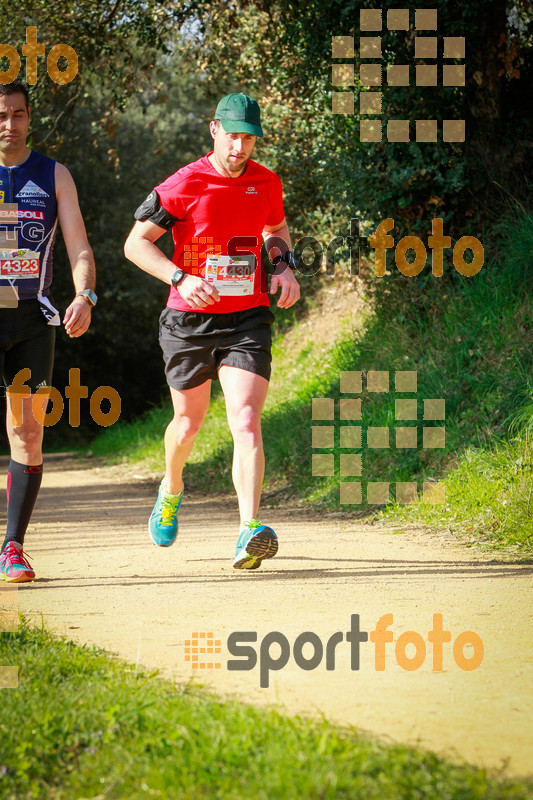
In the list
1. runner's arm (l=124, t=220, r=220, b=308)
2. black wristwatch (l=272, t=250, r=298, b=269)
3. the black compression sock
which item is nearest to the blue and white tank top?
runner's arm (l=124, t=220, r=220, b=308)

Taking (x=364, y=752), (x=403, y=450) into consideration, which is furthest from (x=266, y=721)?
(x=403, y=450)

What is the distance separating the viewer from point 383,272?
413 inches

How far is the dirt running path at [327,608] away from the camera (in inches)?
111

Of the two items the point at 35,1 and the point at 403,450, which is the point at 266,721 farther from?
the point at 35,1

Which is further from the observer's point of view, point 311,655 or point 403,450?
point 403,450

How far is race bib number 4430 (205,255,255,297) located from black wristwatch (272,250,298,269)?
0.81ft

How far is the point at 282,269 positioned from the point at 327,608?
6.31 ft

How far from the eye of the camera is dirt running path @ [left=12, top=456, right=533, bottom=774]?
9.23 ft

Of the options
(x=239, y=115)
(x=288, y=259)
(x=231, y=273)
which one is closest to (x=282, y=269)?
(x=288, y=259)

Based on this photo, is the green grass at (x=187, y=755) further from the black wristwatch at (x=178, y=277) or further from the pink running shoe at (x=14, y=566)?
the black wristwatch at (x=178, y=277)

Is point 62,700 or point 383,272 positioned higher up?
point 383,272

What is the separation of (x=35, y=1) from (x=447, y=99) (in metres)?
4.74

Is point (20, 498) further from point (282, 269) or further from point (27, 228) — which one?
point (282, 269)

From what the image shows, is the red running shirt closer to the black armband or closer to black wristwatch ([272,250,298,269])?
the black armband
